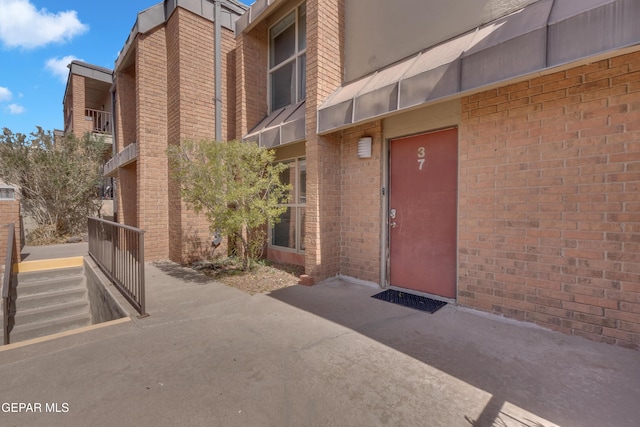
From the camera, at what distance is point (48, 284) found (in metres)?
5.98

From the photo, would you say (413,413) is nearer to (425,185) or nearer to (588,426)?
(588,426)

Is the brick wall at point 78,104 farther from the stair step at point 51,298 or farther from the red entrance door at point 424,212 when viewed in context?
the red entrance door at point 424,212

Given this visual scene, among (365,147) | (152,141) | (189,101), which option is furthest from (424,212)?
(152,141)

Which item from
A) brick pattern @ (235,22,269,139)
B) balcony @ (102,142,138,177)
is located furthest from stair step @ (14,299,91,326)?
brick pattern @ (235,22,269,139)

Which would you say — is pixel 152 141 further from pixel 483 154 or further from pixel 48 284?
pixel 483 154

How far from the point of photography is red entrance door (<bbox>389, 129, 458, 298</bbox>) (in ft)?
13.6

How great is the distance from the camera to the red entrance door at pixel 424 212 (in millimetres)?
4148

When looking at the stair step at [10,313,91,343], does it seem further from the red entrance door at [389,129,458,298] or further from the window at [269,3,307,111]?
the window at [269,3,307,111]

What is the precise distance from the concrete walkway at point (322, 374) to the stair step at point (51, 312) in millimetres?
3253

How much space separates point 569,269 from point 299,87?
19.4 feet

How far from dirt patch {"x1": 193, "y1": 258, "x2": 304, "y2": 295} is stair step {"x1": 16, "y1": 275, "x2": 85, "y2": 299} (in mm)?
2503

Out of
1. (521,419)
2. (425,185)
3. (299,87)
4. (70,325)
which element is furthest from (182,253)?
(521,419)

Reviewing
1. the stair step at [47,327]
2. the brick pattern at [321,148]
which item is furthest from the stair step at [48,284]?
the brick pattern at [321,148]

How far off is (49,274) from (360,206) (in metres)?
6.76
